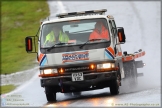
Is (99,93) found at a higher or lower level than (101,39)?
lower

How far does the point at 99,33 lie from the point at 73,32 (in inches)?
25.0

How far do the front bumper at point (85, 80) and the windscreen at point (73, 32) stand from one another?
2.67ft

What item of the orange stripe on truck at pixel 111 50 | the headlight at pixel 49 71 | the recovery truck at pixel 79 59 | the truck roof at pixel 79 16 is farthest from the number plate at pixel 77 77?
the truck roof at pixel 79 16

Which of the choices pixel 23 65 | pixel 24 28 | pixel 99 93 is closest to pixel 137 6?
pixel 24 28

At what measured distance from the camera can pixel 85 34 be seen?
604 inches

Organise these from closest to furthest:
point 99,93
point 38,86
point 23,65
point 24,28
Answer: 1. point 99,93
2. point 38,86
3. point 23,65
4. point 24,28

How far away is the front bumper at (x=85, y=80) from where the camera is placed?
1487 centimetres

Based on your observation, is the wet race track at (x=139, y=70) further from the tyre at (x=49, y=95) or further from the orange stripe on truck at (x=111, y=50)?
the orange stripe on truck at (x=111, y=50)

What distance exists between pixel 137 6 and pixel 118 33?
63.3 feet

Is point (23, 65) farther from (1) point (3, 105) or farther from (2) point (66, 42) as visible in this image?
(2) point (66, 42)

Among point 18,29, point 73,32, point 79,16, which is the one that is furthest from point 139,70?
point 18,29

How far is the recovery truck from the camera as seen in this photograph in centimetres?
1489

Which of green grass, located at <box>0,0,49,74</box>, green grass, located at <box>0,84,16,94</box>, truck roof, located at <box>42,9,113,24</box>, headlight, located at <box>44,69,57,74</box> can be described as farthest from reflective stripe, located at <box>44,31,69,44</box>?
green grass, located at <box>0,0,49,74</box>

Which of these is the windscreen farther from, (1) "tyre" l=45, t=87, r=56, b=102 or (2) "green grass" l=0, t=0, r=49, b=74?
(2) "green grass" l=0, t=0, r=49, b=74
